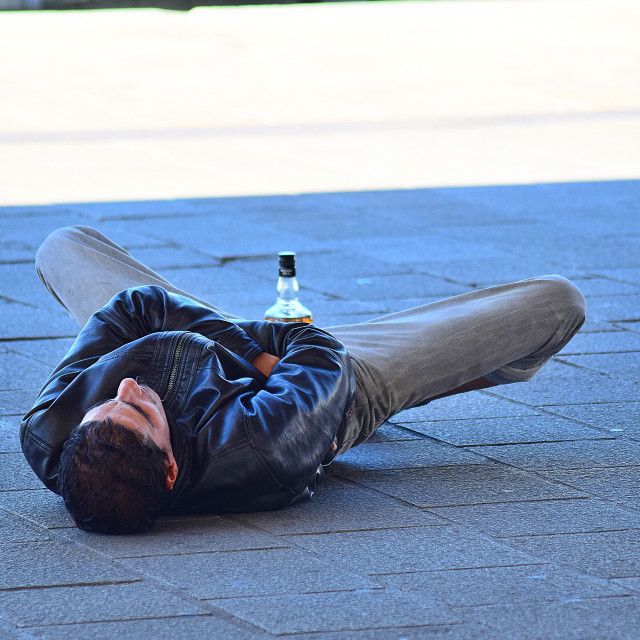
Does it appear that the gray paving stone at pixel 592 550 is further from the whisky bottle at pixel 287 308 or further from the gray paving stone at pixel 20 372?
the gray paving stone at pixel 20 372

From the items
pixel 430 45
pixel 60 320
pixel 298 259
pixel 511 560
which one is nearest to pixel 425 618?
pixel 511 560

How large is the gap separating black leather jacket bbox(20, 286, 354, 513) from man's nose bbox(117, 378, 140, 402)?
88mm

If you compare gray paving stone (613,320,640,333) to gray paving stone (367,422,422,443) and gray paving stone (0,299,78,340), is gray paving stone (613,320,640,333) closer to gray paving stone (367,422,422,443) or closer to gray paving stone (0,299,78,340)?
gray paving stone (367,422,422,443)

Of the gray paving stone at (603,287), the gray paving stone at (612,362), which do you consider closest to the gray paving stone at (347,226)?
the gray paving stone at (603,287)

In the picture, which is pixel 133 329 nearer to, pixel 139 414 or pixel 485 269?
pixel 139 414

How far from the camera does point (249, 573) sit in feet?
8.49

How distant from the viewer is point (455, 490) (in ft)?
10.2

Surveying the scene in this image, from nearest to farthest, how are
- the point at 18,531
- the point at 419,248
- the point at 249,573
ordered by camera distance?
the point at 249,573 < the point at 18,531 < the point at 419,248

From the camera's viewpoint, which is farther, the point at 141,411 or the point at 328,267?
the point at 328,267

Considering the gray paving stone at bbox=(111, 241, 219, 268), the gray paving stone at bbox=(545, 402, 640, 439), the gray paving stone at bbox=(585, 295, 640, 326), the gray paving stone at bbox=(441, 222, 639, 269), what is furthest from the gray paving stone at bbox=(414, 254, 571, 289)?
the gray paving stone at bbox=(545, 402, 640, 439)

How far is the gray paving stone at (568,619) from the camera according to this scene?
2.30 meters

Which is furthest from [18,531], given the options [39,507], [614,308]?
[614,308]

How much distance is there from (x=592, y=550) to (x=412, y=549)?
0.42 m

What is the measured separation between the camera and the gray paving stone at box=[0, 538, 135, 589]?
101 inches
